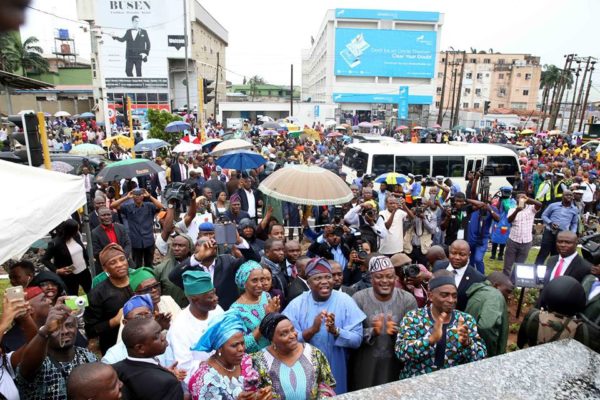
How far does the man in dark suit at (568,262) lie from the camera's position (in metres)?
4.59

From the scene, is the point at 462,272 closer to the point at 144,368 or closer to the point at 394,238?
the point at 394,238

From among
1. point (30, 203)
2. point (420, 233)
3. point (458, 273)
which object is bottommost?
point (420, 233)

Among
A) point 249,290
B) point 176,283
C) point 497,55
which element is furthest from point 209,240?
point 497,55

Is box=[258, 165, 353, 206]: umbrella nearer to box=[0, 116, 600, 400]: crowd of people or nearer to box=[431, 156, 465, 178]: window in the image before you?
box=[0, 116, 600, 400]: crowd of people

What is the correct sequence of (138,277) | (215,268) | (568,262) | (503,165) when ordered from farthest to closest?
(503,165) → (568,262) → (215,268) → (138,277)

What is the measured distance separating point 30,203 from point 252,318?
1866 millimetres

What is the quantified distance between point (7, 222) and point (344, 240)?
3637 millimetres

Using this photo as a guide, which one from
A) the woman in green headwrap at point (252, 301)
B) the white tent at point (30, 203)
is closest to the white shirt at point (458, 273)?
the woman in green headwrap at point (252, 301)

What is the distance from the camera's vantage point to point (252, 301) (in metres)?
3.49

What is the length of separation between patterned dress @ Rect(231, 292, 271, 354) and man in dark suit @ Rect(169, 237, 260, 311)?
2.53 feet

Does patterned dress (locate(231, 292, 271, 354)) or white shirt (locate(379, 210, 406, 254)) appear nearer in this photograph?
patterned dress (locate(231, 292, 271, 354))

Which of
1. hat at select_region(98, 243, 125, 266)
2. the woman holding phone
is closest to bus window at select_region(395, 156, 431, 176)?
the woman holding phone

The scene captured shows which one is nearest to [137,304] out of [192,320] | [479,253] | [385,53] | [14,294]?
[192,320]

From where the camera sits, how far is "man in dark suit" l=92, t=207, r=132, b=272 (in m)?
5.27
